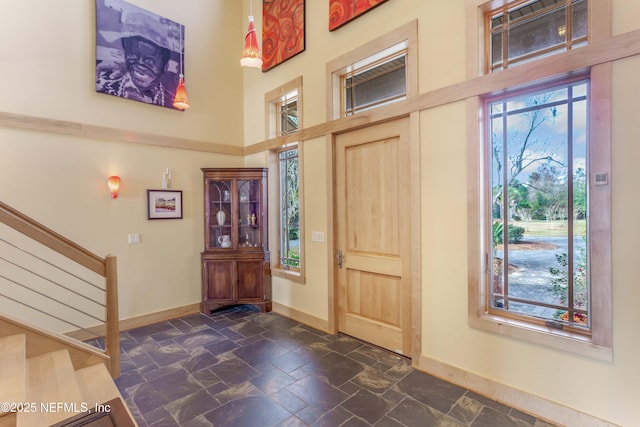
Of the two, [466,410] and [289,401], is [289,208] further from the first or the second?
[466,410]

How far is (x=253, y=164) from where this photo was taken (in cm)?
493

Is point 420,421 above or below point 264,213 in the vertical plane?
below

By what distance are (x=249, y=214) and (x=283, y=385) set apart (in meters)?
2.67

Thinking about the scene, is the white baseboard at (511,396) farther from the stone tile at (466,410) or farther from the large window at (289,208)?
the large window at (289,208)

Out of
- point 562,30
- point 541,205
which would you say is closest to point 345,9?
point 562,30

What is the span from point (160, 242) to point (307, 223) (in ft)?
7.06

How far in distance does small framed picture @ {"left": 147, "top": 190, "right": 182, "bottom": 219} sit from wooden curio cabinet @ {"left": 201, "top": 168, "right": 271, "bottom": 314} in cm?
39

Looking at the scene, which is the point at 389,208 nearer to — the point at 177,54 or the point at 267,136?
the point at 267,136

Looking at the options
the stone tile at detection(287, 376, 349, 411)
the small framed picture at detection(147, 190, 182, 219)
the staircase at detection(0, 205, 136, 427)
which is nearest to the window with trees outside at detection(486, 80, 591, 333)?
the stone tile at detection(287, 376, 349, 411)

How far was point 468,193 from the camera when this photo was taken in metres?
2.52

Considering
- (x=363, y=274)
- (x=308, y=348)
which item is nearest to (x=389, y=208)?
(x=363, y=274)

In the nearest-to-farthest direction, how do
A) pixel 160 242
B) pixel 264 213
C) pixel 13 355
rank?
pixel 13 355, pixel 160 242, pixel 264 213

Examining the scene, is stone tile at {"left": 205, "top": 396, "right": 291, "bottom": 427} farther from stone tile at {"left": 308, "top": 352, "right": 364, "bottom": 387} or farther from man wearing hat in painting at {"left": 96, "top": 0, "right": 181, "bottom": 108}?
man wearing hat in painting at {"left": 96, "top": 0, "right": 181, "bottom": 108}

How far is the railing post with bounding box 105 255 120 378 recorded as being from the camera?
2857 mm
